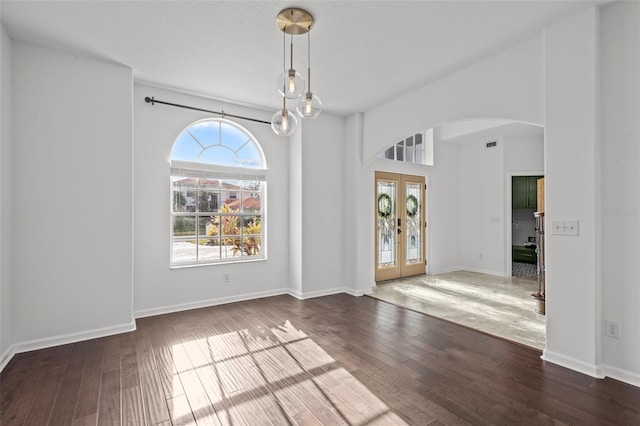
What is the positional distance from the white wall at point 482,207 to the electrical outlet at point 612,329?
A: 406 cm

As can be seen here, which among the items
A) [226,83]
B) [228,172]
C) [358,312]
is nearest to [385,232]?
[358,312]

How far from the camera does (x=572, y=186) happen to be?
256 cm

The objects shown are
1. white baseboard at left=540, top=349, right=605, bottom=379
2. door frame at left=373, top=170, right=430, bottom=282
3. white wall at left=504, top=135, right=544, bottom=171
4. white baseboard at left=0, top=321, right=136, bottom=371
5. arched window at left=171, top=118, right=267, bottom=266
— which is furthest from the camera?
white wall at left=504, top=135, right=544, bottom=171

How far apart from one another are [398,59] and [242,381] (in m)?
3.37

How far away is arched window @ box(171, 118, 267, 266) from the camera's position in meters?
4.19

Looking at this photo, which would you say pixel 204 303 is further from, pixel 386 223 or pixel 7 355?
pixel 386 223

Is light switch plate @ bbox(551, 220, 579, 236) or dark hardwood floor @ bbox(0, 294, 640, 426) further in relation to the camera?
light switch plate @ bbox(551, 220, 579, 236)

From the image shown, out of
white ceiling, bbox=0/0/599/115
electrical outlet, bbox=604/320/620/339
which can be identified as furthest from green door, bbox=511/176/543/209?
electrical outlet, bbox=604/320/620/339

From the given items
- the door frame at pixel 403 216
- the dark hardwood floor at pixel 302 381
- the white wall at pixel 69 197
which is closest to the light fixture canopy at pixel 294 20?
the white wall at pixel 69 197

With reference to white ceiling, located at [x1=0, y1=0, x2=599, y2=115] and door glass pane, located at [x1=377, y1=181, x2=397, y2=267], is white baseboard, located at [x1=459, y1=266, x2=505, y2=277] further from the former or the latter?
white ceiling, located at [x1=0, y1=0, x2=599, y2=115]

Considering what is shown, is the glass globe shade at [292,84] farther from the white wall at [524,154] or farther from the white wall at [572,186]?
the white wall at [524,154]

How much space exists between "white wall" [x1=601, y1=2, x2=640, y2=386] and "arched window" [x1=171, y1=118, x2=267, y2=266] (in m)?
3.95

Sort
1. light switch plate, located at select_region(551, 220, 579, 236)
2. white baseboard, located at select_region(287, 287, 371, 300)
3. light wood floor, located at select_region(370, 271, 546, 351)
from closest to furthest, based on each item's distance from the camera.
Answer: light switch plate, located at select_region(551, 220, 579, 236) < light wood floor, located at select_region(370, 271, 546, 351) < white baseboard, located at select_region(287, 287, 371, 300)

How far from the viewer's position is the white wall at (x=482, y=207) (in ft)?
20.8
